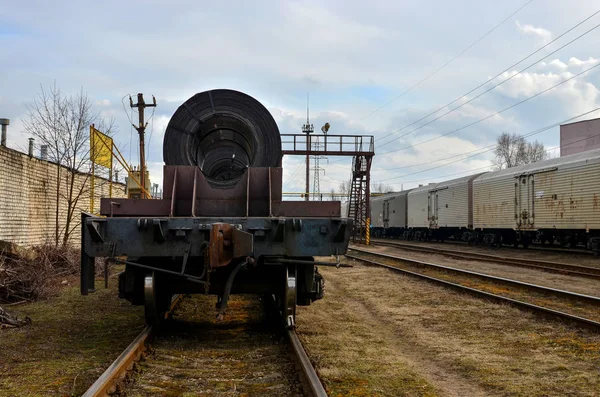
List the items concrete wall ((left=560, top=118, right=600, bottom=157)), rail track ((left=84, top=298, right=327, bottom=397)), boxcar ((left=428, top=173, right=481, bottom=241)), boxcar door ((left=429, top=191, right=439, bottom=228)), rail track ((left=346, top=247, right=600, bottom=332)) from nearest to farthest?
1. rail track ((left=84, top=298, right=327, bottom=397))
2. rail track ((left=346, top=247, right=600, bottom=332))
3. boxcar ((left=428, top=173, right=481, bottom=241))
4. boxcar door ((left=429, top=191, right=439, bottom=228))
5. concrete wall ((left=560, top=118, right=600, bottom=157))

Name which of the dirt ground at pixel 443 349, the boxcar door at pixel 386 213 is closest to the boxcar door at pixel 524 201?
the dirt ground at pixel 443 349

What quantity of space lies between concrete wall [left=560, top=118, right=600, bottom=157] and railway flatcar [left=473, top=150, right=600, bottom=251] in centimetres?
2735

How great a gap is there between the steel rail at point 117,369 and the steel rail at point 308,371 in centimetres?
159

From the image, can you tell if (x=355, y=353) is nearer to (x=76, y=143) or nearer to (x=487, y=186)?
(x=76, y=143)

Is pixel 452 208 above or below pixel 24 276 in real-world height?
above

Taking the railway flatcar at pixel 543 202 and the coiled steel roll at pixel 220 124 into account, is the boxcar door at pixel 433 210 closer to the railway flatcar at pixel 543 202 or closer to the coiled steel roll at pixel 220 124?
the railway flatcar at pixel 543 202

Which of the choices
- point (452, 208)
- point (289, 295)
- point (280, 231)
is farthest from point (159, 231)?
point (452, 208)

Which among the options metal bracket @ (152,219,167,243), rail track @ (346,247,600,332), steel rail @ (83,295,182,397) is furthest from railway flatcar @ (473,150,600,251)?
steel rail @ (83,295,182,397)

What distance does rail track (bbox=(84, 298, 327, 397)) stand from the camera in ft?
14.8

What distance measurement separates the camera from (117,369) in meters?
4.59

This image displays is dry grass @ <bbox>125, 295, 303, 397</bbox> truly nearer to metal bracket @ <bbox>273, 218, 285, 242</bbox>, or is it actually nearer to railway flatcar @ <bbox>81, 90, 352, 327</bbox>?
railway flatcar @ <bbox>81, 90, 352, 327</bbox>

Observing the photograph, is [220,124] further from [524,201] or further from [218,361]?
[524,201]

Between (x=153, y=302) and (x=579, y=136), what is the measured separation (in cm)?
5177

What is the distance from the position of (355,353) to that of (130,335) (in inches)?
114
